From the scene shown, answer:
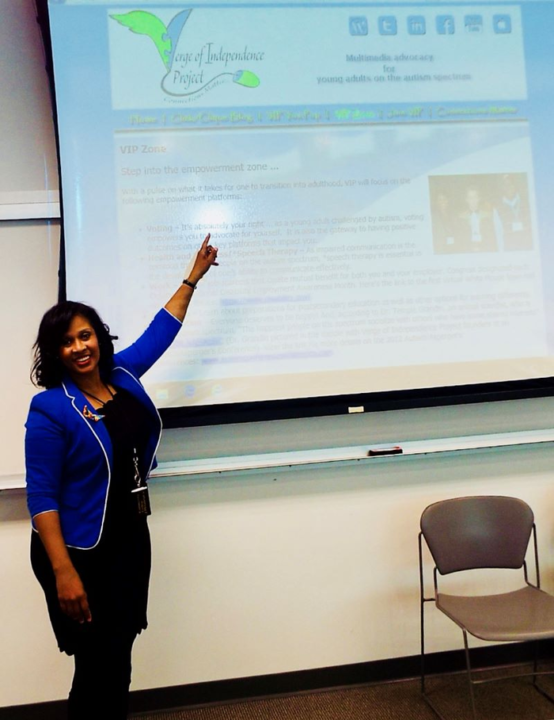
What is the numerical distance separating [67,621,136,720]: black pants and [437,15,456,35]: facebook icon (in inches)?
94.7

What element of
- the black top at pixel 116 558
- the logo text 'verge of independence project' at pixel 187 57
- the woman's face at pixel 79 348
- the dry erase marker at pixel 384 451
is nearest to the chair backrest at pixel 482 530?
the dry erase marker at pixel 384 451

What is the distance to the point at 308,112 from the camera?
2.20 meters

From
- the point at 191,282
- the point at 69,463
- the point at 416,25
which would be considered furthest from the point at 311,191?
the point at 69,463

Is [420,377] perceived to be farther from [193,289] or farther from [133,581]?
[133,581]

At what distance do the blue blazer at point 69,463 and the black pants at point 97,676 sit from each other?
11.1 inches

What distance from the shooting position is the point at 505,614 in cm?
197

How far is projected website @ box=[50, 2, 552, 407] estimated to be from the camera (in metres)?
2.11

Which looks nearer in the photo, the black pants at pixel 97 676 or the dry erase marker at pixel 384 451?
the black pants at pixel 97 676

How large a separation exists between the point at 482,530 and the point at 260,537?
848 millimetres

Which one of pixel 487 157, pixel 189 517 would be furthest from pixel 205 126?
pixel 189 517

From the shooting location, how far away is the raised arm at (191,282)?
1955mm

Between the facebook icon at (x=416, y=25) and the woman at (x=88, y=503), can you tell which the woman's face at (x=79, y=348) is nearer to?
the woman at (x=88, y=503)

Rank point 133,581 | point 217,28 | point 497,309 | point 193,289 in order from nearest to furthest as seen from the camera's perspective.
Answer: point 133,581
point 193,289
point 217,28
point 497,309

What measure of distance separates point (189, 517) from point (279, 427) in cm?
49
